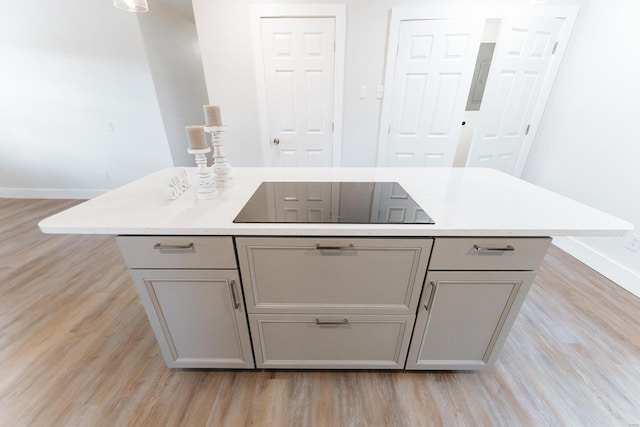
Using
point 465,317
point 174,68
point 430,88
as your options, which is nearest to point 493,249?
point 465,317

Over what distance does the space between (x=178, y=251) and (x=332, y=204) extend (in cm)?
66

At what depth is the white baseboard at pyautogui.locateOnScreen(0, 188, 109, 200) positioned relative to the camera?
351cm

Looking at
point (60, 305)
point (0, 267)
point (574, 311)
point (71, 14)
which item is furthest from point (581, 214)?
point (71, 14)

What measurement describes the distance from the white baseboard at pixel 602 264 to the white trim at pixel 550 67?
924mm

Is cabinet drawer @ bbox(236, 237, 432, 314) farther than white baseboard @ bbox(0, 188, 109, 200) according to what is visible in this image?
No

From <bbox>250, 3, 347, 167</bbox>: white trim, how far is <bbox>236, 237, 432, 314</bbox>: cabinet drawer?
2.07 m

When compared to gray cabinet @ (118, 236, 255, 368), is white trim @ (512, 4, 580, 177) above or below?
above

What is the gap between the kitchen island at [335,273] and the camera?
923 mm

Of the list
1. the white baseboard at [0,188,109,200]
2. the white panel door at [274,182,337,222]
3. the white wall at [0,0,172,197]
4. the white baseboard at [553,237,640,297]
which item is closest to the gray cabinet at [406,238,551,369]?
the white panel door at [274,182,337,222]

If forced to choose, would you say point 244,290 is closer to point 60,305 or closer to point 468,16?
point 60,305

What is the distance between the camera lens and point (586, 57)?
2213 millimetres

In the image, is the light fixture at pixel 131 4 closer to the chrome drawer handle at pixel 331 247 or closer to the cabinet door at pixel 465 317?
the chrome drawer handle at pixel 331 247

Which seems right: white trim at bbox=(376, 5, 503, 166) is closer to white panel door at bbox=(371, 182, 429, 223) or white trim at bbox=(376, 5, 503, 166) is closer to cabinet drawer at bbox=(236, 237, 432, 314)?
white panel door at bbox=(371, 182, 429, 223)

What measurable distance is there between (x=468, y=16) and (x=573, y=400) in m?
3.02
